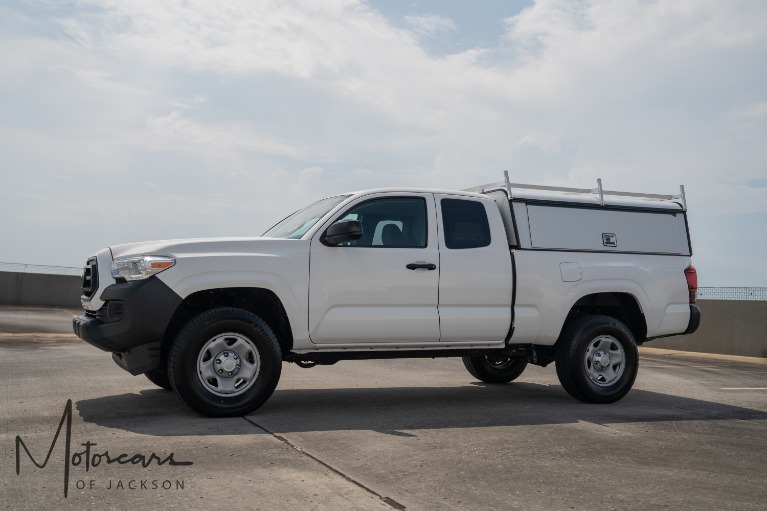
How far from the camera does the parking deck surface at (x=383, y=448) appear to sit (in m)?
4.55

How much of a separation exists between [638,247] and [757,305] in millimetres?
9247

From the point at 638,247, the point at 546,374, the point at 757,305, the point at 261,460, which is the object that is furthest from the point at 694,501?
the point at 757,305

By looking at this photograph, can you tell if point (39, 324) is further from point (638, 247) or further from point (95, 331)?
point (638, 247)

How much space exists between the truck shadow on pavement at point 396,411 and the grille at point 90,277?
3.40ft

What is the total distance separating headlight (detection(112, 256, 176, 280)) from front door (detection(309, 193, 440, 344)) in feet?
4.24

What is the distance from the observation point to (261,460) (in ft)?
17.4

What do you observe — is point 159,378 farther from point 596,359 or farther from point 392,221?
point 596,359

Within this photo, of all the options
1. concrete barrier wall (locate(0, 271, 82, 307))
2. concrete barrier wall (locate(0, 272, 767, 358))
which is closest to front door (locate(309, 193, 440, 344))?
concrete barrier wall (locate(0, 272, 767, 358))

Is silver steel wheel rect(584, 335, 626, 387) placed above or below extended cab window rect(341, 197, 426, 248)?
below

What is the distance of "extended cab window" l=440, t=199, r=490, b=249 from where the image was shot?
8.01 metres

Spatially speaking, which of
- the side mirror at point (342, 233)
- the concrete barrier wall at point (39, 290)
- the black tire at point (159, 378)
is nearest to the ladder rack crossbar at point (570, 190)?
the side mirror at point (342, 233)

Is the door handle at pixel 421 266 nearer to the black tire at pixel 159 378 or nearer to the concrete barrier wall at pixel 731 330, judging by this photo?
the black tire at pixel 159 378

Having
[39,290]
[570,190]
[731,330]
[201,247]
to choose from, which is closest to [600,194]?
[570,190]

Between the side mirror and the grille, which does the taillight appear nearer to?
the side mirror
